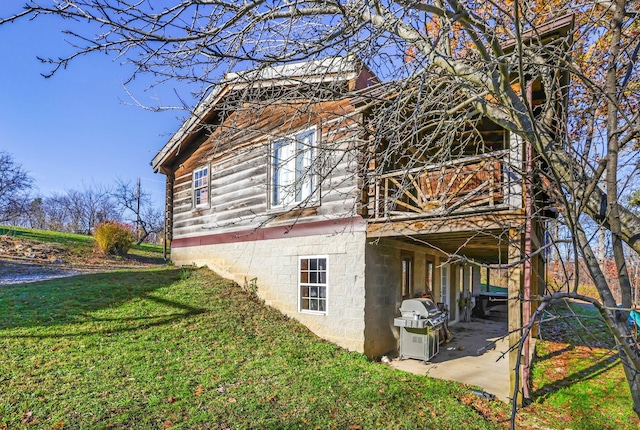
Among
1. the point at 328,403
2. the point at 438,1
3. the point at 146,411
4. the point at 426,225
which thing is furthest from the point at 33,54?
the point at 426,225

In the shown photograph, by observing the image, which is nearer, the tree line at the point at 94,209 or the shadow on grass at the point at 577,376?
the shadow on grass at the point at 577,376

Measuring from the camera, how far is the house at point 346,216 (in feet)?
18.7

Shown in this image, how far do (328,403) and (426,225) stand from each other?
3.46m

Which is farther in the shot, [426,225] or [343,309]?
[343,309]

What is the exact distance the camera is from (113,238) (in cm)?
1736

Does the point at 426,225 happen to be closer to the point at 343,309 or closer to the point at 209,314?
the point at 343,309

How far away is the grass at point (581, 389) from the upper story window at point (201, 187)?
32.2 ft

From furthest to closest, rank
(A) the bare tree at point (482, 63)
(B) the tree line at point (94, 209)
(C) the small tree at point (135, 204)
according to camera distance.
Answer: (B) the tree line at point (94, 209), (C) the small tree at point (135, 204), (A) the bare tree at point (482, 63)

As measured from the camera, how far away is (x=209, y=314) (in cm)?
812

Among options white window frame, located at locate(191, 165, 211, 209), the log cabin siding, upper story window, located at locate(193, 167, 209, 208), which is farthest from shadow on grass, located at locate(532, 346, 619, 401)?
upper story window, located at locate(193, 167, 209, 208)

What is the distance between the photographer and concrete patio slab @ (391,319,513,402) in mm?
6250

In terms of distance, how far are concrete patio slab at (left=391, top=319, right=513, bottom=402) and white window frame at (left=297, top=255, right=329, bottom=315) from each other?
1950mm

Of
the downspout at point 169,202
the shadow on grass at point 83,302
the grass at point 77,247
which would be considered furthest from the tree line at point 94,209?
the shadow on grass at point 83,302

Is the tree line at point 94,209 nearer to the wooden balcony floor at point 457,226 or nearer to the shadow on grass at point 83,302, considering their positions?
the shadow on grass at point 83,302
